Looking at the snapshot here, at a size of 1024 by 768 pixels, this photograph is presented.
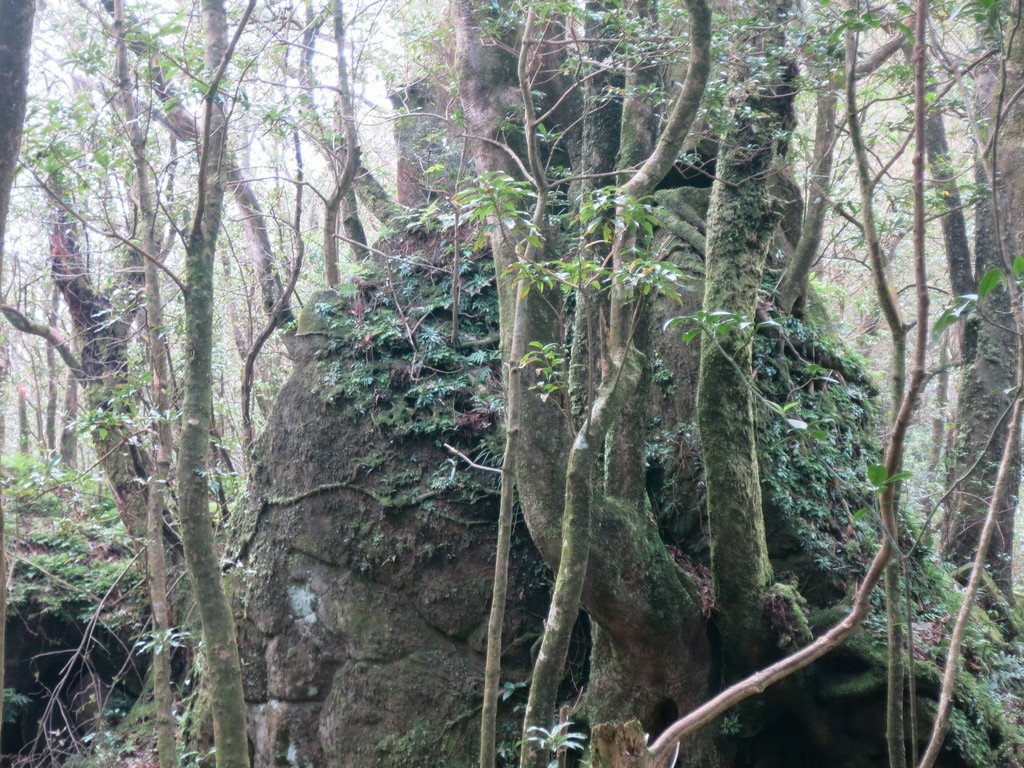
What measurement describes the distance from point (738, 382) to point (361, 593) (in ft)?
11.7

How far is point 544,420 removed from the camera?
4.89 metres

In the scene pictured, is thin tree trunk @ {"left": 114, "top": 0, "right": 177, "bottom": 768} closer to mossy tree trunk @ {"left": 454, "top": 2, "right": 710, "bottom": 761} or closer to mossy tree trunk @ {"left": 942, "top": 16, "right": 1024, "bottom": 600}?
mossy tree trunk @ {"left": 454, "top": 2, "right": 710, "bottom": 761}

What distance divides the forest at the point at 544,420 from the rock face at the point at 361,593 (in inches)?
1.1

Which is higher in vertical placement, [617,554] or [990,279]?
[990,279]

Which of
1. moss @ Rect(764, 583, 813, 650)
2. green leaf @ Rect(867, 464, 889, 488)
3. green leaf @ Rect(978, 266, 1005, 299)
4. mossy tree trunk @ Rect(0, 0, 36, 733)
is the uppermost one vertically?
mossy tree trunk @ Rect(0, 0, 36, 733)

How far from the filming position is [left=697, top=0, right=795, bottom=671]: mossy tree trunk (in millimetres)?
4867

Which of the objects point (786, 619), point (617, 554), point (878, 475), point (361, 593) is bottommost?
point (786, 619)

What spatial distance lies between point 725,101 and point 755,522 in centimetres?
291

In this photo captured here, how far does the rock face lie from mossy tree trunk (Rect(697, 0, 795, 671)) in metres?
2.01

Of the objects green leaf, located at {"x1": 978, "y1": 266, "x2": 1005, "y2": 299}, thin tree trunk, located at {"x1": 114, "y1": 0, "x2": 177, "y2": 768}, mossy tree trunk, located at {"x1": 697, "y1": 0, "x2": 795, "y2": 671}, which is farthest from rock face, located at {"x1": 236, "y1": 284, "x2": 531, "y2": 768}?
green leaf, located at {"x1": 978, "y1": 266, "x2": 1005, "y2": 299}

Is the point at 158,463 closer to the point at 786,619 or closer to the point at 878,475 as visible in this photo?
the point at 786,619

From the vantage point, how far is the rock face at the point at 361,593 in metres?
5.95

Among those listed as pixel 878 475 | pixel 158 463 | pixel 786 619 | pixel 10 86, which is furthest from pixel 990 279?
pixel 158 463

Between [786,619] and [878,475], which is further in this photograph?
[786,619]
